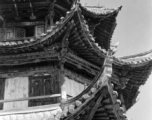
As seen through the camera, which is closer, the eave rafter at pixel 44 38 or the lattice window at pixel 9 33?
the eave rafter at pixel 44 38

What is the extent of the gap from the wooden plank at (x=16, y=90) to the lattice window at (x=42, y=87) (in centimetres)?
21

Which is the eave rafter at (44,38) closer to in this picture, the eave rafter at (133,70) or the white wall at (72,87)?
the white wall at (72,87)

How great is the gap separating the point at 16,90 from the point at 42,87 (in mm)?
899

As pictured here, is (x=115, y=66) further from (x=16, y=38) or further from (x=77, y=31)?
(x=16, y=38)

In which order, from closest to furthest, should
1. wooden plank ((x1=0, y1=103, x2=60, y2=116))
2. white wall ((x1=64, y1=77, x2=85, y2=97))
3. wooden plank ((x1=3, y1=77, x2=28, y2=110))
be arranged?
1. wooden plank ((x1=0, y1=103, x2=60, y2=116))
2. wooden plank ((x1=3, y1=77, x2=28, y2=110))
3. white wall ((x1=64, y1=77, x2=85, y2=97))

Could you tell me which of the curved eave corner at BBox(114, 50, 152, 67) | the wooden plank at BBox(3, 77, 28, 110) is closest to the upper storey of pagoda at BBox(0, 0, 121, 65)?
the curved eave corner at BBox(114, 50, 152, 67)

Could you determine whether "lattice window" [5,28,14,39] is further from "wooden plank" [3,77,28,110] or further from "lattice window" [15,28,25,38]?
"wooden plank" [3,77,28,110]

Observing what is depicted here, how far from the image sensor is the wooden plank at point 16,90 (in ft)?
36.8

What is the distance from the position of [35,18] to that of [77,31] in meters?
2.88

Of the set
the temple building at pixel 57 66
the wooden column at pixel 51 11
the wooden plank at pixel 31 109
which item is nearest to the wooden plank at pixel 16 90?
the temple building at pixel 57 66

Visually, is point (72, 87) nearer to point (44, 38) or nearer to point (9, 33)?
point (44, 38)

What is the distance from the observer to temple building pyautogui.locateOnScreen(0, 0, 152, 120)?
888 centimetres

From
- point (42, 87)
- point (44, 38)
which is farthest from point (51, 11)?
point (42, 87)

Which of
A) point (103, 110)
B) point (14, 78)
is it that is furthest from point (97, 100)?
point (14, 78)
